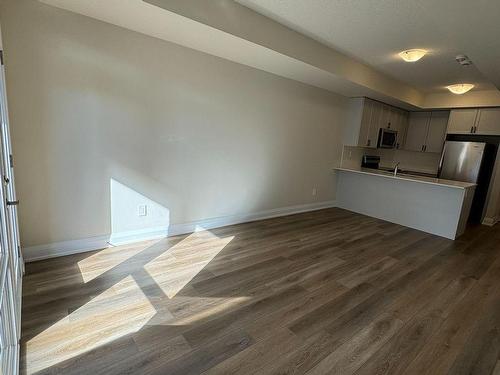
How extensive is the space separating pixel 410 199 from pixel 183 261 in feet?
13.3

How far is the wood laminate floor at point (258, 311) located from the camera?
162 cm

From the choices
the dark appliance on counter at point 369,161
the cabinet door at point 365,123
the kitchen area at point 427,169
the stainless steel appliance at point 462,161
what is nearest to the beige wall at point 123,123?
the cabinet door at point 365,123

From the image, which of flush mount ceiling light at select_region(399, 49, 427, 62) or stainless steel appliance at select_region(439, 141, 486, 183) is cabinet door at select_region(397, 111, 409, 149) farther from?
flush mount ceiling light at select_region(399, 49, 427, 62)

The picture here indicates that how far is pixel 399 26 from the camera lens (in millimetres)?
2768

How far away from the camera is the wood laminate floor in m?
1.62

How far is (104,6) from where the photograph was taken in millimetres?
2236

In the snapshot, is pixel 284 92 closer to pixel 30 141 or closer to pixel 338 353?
pixel 30 141

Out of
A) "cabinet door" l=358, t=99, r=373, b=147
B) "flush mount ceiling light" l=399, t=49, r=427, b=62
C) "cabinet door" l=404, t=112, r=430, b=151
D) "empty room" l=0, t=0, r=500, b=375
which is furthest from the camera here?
"cabinet door" l=404, t=112, r=430, b=151

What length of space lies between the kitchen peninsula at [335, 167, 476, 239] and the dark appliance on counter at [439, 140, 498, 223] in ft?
3.38

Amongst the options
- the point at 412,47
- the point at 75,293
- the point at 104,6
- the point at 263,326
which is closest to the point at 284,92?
the point at 412,47

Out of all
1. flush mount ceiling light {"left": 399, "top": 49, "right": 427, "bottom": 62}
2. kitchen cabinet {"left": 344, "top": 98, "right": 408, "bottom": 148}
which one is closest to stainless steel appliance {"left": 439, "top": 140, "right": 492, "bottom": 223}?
kitchen cabinet {"left": 344, "top": 98, "right": 408, "bottom": 148}

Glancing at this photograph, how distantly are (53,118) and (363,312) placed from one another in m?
3.29

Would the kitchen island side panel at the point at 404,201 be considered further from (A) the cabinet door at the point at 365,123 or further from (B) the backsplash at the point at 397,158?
(A) the cabinet door at the point at 365,123

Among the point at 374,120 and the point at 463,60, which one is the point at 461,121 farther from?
the point at 463,60
